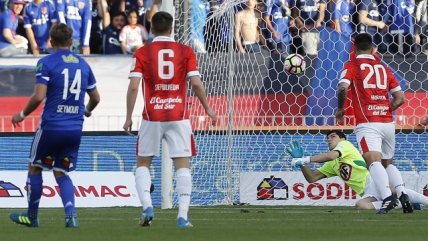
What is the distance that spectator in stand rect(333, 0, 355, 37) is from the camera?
759 inches

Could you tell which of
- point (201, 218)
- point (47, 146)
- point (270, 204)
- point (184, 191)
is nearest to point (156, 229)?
point (184, 191)

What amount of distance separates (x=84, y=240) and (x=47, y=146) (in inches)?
86.4

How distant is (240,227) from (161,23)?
2002mm

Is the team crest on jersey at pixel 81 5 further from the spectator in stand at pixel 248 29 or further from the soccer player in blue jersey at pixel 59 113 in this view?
the soccer player in blue jersey at pixel 59 113

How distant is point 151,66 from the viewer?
11.6 m

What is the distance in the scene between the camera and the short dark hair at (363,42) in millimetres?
14052

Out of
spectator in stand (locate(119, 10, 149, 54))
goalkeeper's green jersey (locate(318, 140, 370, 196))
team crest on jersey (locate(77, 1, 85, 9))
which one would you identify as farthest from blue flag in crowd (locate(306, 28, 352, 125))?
team crest on jersey (locate(77, 1, 85, 9))

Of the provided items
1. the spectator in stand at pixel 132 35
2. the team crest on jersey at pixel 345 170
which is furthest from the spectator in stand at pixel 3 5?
the team crest on jersey at pixel 345 170

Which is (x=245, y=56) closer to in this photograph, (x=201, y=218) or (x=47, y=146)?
(x=201, y=218)

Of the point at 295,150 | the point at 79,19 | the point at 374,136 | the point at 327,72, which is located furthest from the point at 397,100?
the point at 79,19

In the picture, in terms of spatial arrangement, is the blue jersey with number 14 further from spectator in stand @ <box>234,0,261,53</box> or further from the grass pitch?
spectator in stand @ <box>234,0,261,53</box>

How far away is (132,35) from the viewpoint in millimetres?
22484

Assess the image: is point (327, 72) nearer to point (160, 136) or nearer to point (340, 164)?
point (340, 164)

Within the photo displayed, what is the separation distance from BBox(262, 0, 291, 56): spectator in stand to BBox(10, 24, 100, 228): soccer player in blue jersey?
787cm
